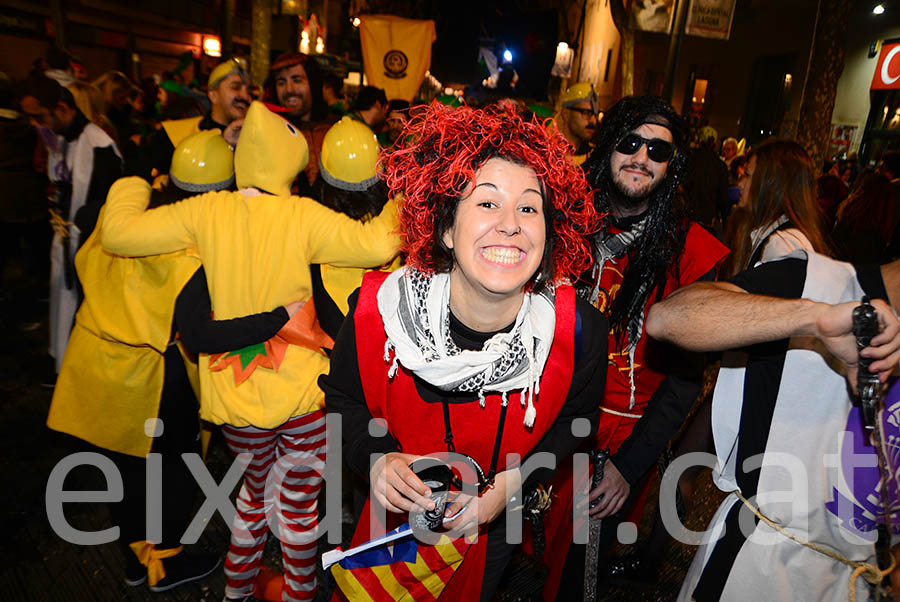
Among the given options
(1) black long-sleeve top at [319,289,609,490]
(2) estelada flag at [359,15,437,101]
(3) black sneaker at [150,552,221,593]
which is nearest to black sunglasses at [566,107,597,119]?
(1) black long-sleeve top at [319,289,609,490]

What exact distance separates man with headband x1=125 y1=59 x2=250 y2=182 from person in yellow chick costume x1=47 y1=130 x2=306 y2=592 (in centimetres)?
142

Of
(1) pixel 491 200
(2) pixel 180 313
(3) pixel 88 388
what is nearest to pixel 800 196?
(1) pixel 491 200

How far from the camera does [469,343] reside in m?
1.71

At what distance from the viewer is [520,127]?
1650 millimetres

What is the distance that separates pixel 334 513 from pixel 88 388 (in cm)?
147

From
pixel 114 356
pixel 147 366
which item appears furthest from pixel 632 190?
pixel 114 356

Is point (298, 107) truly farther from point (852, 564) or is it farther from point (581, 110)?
point (852, 564)

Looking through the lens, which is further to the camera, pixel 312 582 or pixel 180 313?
pixel 312 582

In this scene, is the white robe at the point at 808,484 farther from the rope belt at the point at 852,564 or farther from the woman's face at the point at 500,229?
the woman's face at the point at 500,229

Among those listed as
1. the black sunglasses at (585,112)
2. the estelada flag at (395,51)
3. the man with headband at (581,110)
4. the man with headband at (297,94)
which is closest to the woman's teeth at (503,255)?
the man with headband at (297,94)

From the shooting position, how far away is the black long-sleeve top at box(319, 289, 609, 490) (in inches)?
67.8

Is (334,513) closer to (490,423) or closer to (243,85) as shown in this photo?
(490,423)

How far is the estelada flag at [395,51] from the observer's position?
31.9 ft

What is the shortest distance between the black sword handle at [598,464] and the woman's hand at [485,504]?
59 centimetres
